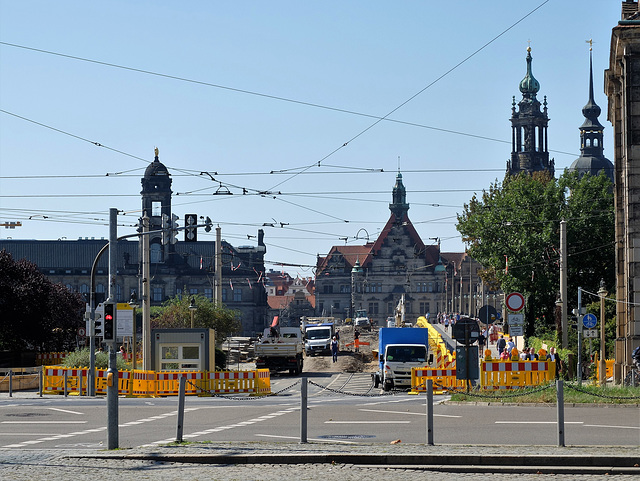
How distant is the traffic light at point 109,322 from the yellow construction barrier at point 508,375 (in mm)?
17076

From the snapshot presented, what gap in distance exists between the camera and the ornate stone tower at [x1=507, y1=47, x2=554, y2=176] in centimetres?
16838

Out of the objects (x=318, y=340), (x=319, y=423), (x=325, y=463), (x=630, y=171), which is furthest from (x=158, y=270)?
(x=325, y=463)

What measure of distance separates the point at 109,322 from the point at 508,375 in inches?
716

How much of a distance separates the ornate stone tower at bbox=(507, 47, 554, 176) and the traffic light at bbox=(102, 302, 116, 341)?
151m

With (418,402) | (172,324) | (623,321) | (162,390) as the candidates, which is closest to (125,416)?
(418,402)

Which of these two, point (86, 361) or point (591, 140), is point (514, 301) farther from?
point (591, 140)

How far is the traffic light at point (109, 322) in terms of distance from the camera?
20250 millimetres

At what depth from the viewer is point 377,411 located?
27.0m

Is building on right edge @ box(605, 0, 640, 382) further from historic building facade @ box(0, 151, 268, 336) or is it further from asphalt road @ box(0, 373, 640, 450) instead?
historic building facade @ box(0, 151, 268, 336)

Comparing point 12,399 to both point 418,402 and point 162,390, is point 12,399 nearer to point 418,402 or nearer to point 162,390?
point 162,390

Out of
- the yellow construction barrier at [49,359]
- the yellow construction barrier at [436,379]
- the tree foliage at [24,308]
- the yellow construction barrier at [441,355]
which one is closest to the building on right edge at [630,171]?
the yellow construction barrier at [436,379]

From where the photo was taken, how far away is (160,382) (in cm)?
3906

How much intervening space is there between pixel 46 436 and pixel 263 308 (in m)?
152

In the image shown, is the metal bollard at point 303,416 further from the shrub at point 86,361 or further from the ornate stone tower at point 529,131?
the ornate stone tower at point 529,131
